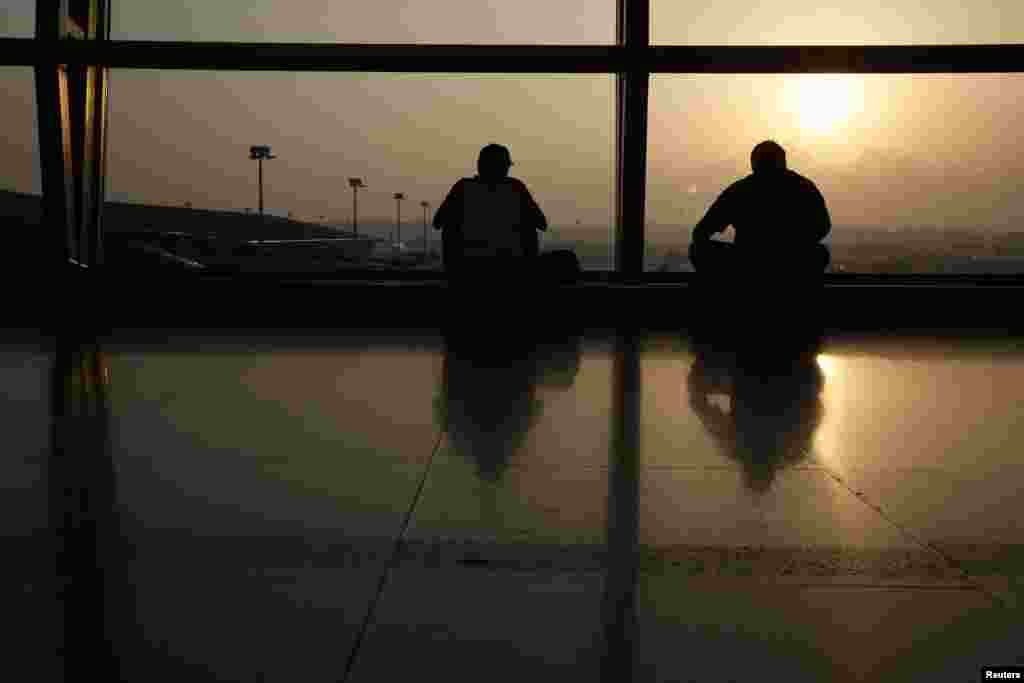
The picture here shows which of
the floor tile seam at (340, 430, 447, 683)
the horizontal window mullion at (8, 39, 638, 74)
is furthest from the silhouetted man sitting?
the floor tile seam at (340, 430, 447, 683)

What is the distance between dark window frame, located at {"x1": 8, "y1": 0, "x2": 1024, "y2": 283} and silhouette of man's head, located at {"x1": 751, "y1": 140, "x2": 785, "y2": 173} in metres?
0.67

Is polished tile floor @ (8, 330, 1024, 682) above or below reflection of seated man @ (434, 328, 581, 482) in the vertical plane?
below

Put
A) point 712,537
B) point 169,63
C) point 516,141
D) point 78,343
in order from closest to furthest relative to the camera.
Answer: point 712,537, point 78,343, point 169,63, point 516,141

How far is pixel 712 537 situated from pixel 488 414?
4.13 ft

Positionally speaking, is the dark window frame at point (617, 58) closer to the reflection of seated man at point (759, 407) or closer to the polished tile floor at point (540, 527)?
the reflection of seated man at point (759, 407)

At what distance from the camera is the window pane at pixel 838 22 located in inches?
235

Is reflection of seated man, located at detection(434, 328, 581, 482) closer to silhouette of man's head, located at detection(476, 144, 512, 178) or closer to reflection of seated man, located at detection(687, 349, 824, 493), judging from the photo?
reflection of seated man, located at detection(687, 349, 824, 493)

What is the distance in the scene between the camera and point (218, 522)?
176cm

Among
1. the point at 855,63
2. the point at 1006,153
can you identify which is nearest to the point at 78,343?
the point at 855,63

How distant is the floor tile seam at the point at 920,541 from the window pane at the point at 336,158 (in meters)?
4.04

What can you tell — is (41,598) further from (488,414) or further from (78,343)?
(78,343)

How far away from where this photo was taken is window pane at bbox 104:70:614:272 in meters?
6.20

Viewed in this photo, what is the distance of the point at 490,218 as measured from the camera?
219 inches

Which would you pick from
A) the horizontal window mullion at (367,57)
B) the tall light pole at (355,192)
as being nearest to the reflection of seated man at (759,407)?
the horizontal window mullion at (367,57)
